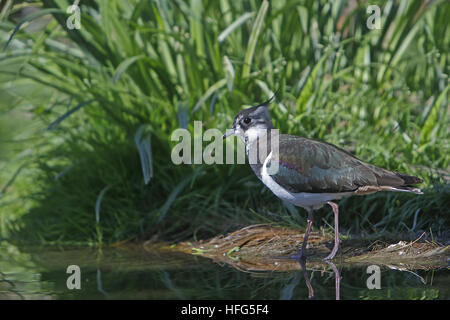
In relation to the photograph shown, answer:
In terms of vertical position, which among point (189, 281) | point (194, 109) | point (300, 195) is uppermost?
point (194, 109)

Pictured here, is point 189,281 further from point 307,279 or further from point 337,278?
point 337,278

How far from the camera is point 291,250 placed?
3.40m

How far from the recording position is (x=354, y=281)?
2678mm

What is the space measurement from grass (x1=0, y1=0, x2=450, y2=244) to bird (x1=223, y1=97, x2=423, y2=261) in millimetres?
408

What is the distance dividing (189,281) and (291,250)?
2.54 feet

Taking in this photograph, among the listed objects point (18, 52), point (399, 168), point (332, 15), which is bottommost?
point (399, 168)

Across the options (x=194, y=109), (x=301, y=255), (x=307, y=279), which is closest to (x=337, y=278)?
(x=307, y=279)

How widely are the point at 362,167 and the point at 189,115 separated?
1.31m

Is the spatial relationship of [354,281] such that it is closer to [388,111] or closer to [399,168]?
[399,168]

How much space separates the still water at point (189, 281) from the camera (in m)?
2.53

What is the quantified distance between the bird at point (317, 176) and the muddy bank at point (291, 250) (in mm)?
118

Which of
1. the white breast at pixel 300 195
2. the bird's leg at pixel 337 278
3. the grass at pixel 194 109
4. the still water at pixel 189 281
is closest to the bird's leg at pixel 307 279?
the still water at pixel 189 281
